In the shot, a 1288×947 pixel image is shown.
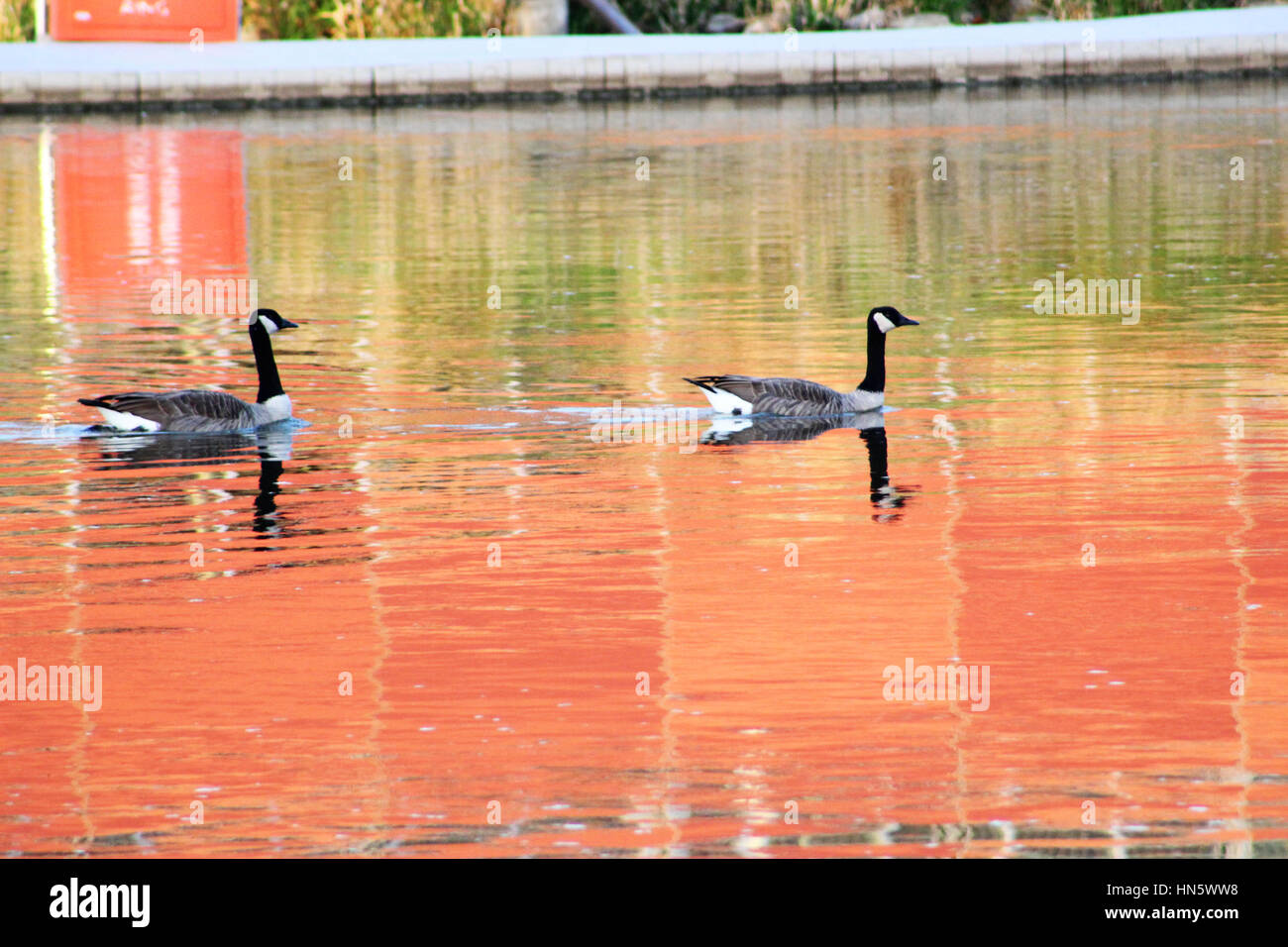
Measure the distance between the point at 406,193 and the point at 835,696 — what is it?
18.8 meters

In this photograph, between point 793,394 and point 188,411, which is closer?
point 188,411

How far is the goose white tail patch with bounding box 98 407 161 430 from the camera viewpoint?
13.0m

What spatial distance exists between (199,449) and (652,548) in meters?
3.86

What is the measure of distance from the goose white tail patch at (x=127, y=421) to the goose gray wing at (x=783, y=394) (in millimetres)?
3118

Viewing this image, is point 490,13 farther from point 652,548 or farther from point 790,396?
point 652,548

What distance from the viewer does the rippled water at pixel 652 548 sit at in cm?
714

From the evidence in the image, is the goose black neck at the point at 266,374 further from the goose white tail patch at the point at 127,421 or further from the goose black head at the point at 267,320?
the goose white tail patch at the point at 127,421

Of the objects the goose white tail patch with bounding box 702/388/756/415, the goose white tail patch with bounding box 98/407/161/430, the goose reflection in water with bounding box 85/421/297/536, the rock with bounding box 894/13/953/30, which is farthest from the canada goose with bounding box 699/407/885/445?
the rock with bounding box 894/13/953/30

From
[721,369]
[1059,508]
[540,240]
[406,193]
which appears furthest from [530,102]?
[1059,508]

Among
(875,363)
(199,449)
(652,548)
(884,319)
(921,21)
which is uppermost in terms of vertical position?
(921,21)

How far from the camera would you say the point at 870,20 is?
1571 inches

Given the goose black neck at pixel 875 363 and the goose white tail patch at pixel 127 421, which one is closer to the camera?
the goose white tail patch at pixel 127 421

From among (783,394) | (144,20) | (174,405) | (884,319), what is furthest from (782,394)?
(144,20)

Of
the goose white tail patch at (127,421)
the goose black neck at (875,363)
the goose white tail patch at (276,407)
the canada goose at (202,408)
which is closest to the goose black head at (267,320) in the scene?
the canada goose at (202,408)
